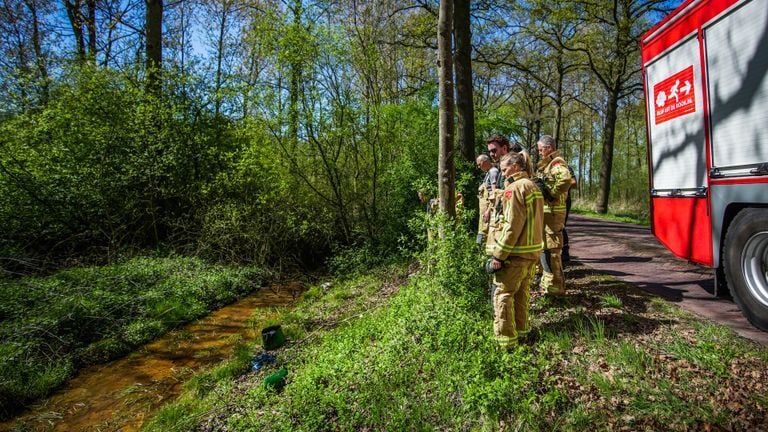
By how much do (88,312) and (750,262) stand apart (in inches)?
376

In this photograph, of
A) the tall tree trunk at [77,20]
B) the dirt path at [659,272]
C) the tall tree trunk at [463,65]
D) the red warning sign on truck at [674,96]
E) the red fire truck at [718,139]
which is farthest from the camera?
the tall tree trunk at [77,20]

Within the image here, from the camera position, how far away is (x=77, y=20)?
13.7 metres

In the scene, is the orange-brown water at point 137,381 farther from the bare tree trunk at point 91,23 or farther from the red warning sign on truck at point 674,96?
the bare tree trunk at point 91,23

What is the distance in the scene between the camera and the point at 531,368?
3.34 m

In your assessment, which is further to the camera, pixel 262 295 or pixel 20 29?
pixel 20 29

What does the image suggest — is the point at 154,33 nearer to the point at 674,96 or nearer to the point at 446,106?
the point at 446,106

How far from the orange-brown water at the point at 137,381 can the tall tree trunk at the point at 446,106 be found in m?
4.32

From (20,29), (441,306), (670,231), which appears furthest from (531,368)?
(20,29)

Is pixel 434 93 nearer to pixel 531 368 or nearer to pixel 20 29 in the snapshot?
pixel 531 368

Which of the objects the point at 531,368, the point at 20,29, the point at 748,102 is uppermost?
the point at 20,29

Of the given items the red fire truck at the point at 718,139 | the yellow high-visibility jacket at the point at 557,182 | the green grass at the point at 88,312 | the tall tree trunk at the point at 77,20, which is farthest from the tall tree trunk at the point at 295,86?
the tall tree trunk at the point at 77,20

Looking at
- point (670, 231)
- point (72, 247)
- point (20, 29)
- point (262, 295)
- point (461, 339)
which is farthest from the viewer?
point (20, 29)

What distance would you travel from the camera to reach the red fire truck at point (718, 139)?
3361 mm

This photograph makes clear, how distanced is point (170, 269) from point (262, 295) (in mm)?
2460
